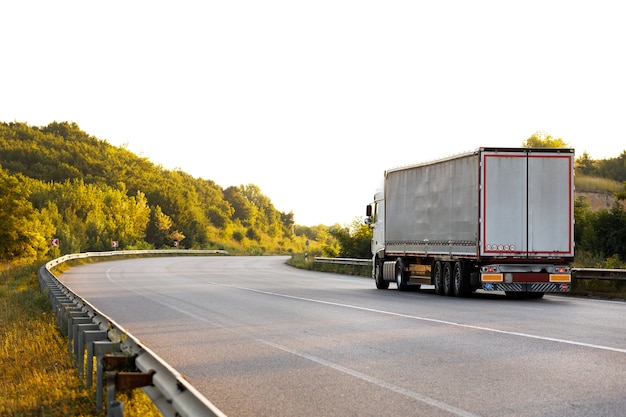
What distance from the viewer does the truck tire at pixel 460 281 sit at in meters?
23.6

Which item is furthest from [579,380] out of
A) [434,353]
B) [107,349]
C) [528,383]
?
[107,349]

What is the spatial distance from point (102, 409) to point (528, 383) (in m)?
4.16

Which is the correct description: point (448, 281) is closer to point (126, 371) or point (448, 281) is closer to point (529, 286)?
point (529, 286)

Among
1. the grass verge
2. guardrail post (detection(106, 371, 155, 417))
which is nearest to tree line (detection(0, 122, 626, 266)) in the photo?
the grass verge

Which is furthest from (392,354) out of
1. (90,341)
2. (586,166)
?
(586,166)

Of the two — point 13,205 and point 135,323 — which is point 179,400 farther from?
point 13,205

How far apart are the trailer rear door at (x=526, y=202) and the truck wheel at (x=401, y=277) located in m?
5.68

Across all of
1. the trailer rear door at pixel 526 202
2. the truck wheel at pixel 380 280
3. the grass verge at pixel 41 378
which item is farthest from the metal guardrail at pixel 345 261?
the grass verge at pixel 41 378

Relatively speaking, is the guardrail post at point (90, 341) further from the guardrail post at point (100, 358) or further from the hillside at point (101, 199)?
the hillside at point (101, 199)

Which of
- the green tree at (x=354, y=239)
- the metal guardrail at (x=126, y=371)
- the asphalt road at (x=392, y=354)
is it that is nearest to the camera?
the metal guardrail at (x=126, y=371)

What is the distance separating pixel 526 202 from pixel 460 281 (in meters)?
2.81

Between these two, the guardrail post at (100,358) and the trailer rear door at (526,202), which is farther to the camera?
the trailer rear door at (526,202)

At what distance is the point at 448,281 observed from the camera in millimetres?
24641

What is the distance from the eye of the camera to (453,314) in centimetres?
1770
